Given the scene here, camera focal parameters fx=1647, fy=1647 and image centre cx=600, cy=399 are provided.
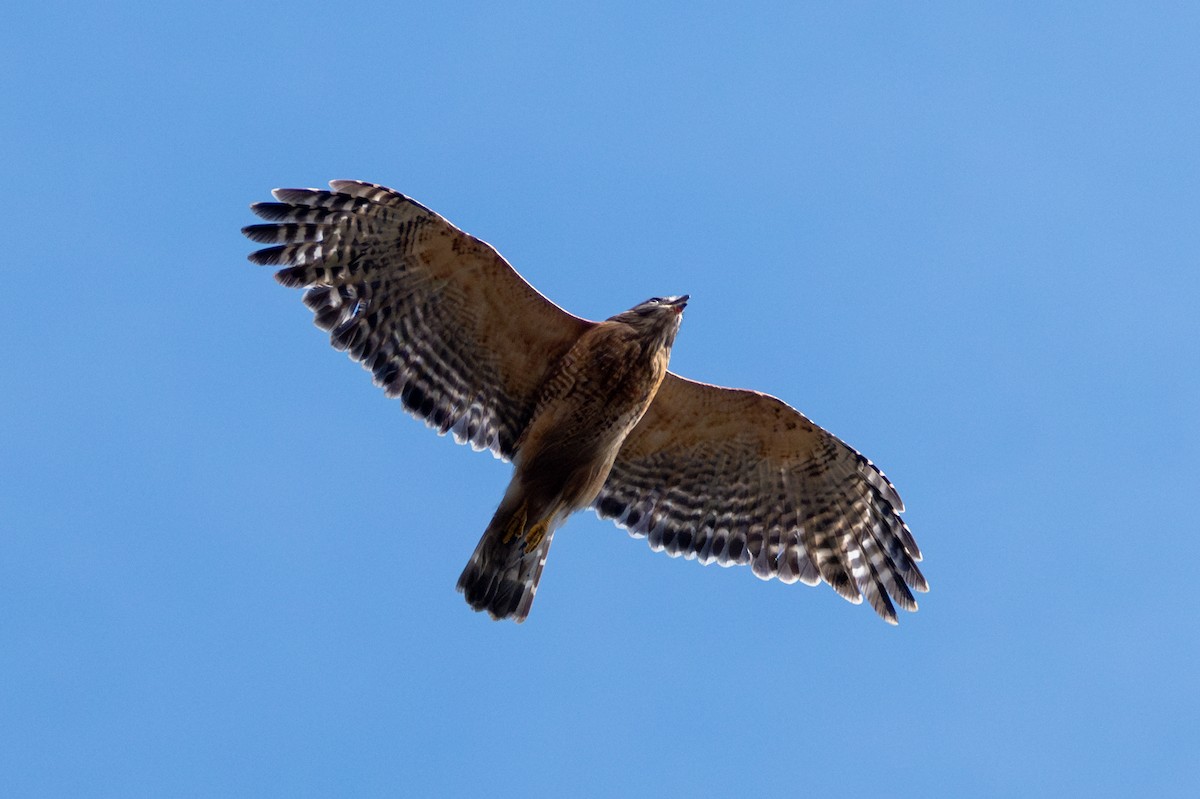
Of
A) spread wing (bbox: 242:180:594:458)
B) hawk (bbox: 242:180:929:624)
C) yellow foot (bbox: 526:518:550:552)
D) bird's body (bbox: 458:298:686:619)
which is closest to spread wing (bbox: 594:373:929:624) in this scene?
hawk (bbox: 242:180:929:624)

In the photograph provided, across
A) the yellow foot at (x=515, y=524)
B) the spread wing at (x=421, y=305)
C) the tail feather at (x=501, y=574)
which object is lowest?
the tail feather at (x=501, y=574)

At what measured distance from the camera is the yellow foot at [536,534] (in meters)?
→ 12.7

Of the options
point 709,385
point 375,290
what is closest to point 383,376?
point 375,290

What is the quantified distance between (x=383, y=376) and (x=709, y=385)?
8.40 ft

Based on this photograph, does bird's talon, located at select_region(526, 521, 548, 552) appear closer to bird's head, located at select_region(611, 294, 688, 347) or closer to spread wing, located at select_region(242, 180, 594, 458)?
spread wing, located at select_region(242, 180, 594, 458)

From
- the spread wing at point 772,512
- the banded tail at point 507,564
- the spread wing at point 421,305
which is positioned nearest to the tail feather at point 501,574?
the banded tail at point 507,564

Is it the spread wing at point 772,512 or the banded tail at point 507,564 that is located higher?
the spread wing at point 772,512

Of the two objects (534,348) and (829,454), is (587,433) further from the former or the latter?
(829,454)

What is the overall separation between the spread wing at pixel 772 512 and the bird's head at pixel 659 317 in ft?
4.05

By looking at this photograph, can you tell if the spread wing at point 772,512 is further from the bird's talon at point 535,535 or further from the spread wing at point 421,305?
the spread wing at point 421,305

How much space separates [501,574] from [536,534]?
42cm

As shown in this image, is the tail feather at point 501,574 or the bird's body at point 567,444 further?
the tail feather at point 501,574

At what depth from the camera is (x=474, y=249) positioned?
492 inches

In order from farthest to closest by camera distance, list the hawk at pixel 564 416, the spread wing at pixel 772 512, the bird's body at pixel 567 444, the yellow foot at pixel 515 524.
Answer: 1. the spread wing at pixel 772 512
2. the yellow foot at pixel 515 524
3. the hawk at pixel 564 416
4. the bird's body at pixel 567 444
